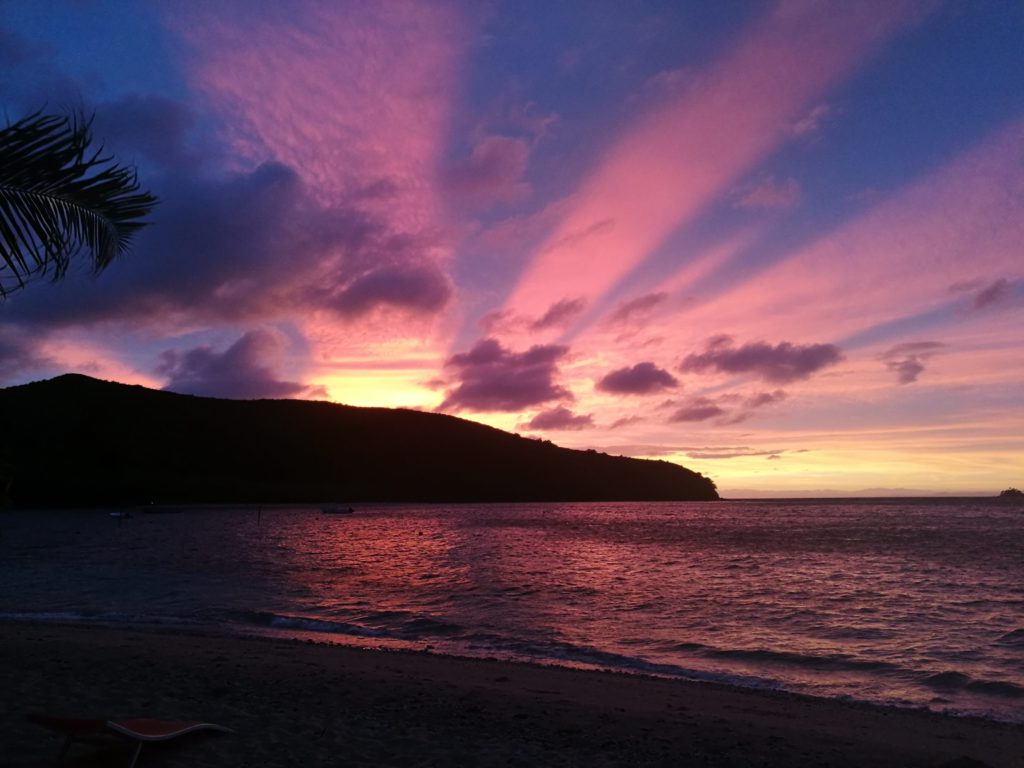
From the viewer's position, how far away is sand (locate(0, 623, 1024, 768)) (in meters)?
8.41

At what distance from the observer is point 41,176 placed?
14.6ft

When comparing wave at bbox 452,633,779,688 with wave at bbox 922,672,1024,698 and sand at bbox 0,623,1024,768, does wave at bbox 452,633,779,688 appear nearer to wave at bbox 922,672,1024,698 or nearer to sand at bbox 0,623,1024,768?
sand at bbox 0,623,1024,768

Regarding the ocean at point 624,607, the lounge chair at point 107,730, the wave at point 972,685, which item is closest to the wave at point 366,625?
the ocean at point 624,607

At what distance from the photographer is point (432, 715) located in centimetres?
1038

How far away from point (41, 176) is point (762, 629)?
21.0m

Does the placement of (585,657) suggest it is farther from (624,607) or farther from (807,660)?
(624,607)

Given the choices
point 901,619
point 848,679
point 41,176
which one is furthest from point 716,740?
point 901,619

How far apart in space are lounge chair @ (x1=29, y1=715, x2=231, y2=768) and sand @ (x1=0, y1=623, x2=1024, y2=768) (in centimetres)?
24

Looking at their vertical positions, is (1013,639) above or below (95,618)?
below

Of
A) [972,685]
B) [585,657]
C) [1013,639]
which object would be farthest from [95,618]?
[1013,639]

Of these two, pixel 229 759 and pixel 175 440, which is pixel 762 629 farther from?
pixel 175 440

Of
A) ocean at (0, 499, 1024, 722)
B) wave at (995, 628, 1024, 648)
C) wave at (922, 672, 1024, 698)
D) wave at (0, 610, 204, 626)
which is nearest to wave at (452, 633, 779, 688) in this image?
ocean at (0, 499, 1024, 722)

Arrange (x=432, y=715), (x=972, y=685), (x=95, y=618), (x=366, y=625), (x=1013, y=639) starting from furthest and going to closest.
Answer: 1. (x=366, y=625)
2. (x=95, y=618)
3. (x=1013, y=639)
4. (x=972, y=685)
5. (x=432, y=715)

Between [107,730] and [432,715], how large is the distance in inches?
176
